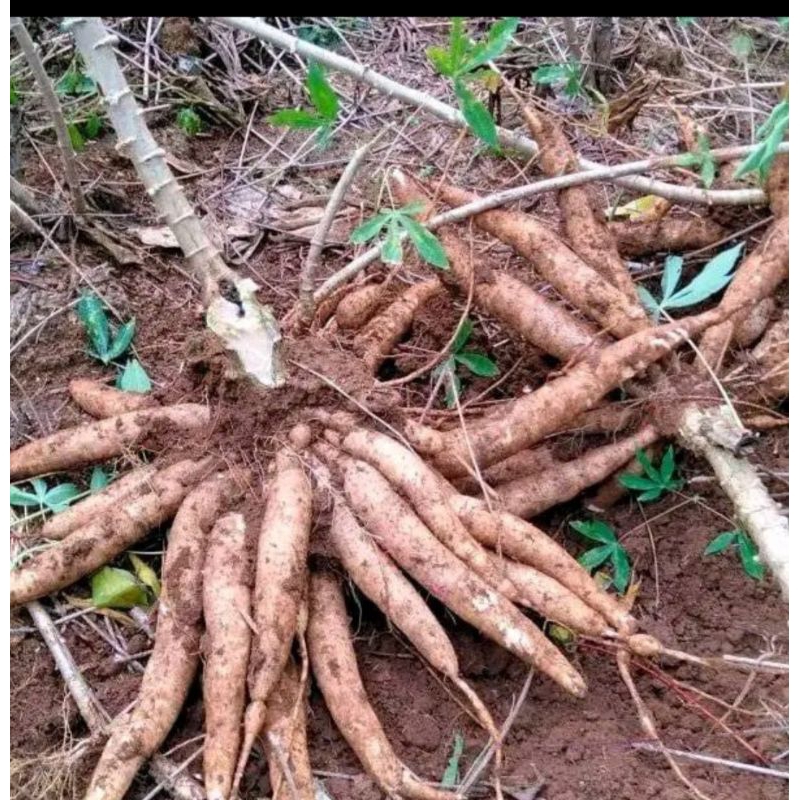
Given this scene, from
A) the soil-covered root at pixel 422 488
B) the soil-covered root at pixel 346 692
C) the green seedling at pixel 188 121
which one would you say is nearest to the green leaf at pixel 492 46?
the soil-covered root at pixel 422 488

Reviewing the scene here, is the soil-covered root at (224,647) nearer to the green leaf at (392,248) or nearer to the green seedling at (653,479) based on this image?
the green leaf at (392,248)

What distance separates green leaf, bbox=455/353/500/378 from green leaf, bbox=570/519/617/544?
0.31 m

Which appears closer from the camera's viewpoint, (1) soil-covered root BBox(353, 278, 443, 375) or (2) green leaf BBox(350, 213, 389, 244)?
(2) green leaf BBox(350, 213, 389, 244)

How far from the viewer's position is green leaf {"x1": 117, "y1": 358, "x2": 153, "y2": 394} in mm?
1594

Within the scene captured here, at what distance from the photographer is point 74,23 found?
4.12ft

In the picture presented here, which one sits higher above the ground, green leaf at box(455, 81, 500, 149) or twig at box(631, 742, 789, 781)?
green leaf at box(455, 81, 500, 149)

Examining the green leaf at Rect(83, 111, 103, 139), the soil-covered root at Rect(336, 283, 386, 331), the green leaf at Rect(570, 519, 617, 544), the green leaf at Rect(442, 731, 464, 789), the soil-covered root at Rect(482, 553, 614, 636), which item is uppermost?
the green leaf at Rect(83, 111, 103, 139)

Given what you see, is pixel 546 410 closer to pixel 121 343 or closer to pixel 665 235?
pixel 665 235

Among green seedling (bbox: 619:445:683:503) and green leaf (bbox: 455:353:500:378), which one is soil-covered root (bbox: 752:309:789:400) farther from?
green leaf (bbox: 455:353:500:378)

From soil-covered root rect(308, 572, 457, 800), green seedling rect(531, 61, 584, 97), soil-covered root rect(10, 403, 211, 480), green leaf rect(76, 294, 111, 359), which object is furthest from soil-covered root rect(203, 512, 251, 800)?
green seedling rect(531, 61, 584, 97)

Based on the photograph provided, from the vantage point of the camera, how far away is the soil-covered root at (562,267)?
1440mm

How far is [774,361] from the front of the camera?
4.82ft

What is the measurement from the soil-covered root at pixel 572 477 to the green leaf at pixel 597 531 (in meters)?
0.05

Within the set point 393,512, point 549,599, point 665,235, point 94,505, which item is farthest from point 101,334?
point 665,235
